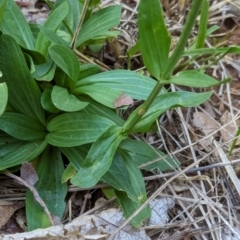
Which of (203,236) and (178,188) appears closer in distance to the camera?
(203,236)

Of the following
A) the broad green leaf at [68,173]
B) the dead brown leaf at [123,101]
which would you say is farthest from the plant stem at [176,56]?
the broad green leaf at [68,173]

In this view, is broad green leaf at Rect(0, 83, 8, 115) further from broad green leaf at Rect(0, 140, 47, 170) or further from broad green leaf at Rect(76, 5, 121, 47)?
broad green leaf at Rect(76, 5, 121, 47)

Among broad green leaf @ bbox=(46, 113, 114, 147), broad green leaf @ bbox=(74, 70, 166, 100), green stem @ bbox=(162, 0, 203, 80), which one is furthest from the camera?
broad green leaf @ bbox=(74, 70, 166, 100)

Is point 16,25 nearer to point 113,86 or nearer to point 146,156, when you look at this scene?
point 113,86

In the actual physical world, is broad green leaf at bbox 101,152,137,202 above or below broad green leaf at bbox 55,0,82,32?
below

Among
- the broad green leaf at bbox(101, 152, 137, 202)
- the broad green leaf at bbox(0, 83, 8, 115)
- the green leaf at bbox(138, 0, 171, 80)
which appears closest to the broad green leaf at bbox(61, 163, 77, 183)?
the broad green leaf at bbox(101, 152, 137, 202)

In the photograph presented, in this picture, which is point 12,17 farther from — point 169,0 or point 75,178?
point 169,0

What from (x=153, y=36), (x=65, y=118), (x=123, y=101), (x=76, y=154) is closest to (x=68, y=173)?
(x=76, y=154)

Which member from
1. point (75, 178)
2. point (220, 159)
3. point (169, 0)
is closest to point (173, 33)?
point (169, 0)
